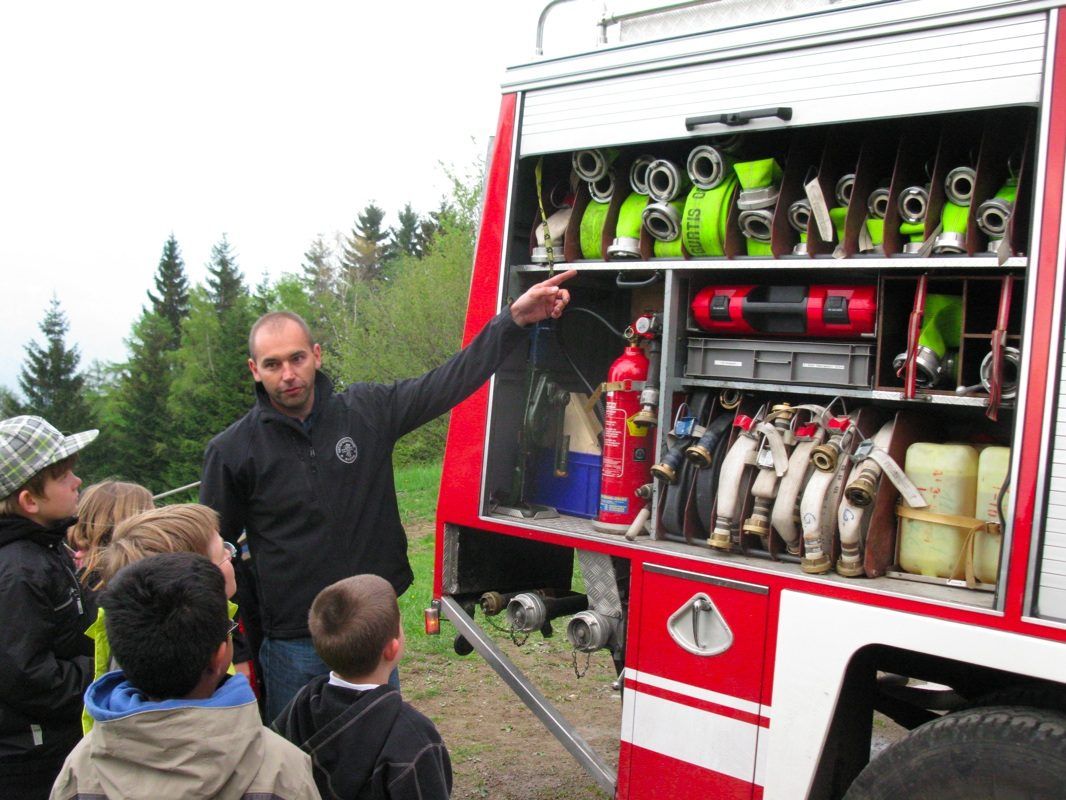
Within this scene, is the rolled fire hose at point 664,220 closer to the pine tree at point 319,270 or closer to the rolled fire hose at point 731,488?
the rolled fire hose at point 731,488

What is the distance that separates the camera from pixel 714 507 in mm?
3389

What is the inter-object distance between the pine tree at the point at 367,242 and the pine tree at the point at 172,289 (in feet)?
44.6

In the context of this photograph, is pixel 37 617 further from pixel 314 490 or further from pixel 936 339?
pixel 936 339

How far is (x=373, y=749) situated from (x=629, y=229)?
6.82ft

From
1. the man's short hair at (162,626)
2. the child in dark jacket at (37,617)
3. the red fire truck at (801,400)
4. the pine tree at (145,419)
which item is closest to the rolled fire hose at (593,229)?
the red fire truck at (801,400)

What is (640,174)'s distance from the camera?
3.72 metres

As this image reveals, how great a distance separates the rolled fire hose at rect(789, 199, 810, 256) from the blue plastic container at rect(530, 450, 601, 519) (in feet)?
3.85

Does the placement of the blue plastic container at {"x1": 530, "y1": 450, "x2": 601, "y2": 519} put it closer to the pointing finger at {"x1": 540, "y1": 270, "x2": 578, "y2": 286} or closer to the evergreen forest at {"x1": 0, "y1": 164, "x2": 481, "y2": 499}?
the pointing finger at {"x1": 540, "y1": 270, "x2": 578, "y2": 286}

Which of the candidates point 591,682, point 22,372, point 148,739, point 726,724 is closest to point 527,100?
point 726,724

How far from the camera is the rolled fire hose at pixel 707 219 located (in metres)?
3.37

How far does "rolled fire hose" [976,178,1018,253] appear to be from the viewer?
284 cm

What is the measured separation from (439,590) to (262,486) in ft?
3.09

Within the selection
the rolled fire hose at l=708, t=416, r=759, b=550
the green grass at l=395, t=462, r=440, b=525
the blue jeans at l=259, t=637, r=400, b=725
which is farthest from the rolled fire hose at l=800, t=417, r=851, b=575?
the green grass at l=395, t=462, r=440, b=525

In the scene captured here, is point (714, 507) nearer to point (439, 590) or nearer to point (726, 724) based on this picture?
point (726, 724)
